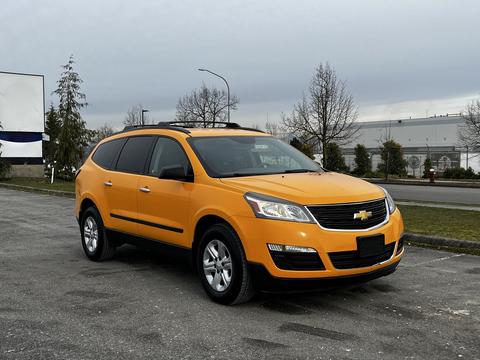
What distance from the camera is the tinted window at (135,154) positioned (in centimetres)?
646

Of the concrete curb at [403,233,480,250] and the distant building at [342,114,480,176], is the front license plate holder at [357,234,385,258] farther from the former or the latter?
the distant building at [342,114,480,176]

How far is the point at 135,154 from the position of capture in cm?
666

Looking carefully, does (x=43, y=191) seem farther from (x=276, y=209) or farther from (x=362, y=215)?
(x=362, y=215)

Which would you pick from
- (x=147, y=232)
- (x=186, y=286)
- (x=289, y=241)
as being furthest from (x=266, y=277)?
(x=147, y=232)

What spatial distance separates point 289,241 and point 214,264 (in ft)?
3.10

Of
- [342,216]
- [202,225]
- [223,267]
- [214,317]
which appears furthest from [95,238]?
[342,216]

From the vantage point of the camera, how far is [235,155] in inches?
231

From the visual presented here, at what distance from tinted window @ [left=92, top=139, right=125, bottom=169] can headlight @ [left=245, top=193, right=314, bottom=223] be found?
3.00 m

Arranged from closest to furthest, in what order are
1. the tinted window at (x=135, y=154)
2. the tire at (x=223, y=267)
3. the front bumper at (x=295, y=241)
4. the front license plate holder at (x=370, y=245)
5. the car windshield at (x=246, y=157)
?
1. the front bumper at (x=295, y=241)
2. the front license plate holder at (x=370, y=245)
3. the tire at (x=223, y=267)
4. the car windshield at (x=246, y=157)
5. the tinted window at (x=135, y=154)

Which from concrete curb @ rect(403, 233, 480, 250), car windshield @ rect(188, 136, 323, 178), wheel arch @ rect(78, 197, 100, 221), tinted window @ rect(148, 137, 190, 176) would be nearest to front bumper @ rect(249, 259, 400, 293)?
car windshield @ rect(188, 136, 323, 178)

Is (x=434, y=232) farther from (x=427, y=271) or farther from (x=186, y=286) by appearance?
(x=186, y=286)

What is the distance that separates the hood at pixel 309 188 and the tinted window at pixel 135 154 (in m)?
1.63

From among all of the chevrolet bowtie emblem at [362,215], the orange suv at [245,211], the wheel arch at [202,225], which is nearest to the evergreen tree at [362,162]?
the orange suv at [245,211]

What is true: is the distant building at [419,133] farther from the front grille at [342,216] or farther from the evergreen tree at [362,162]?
the front grille at [342,216]
